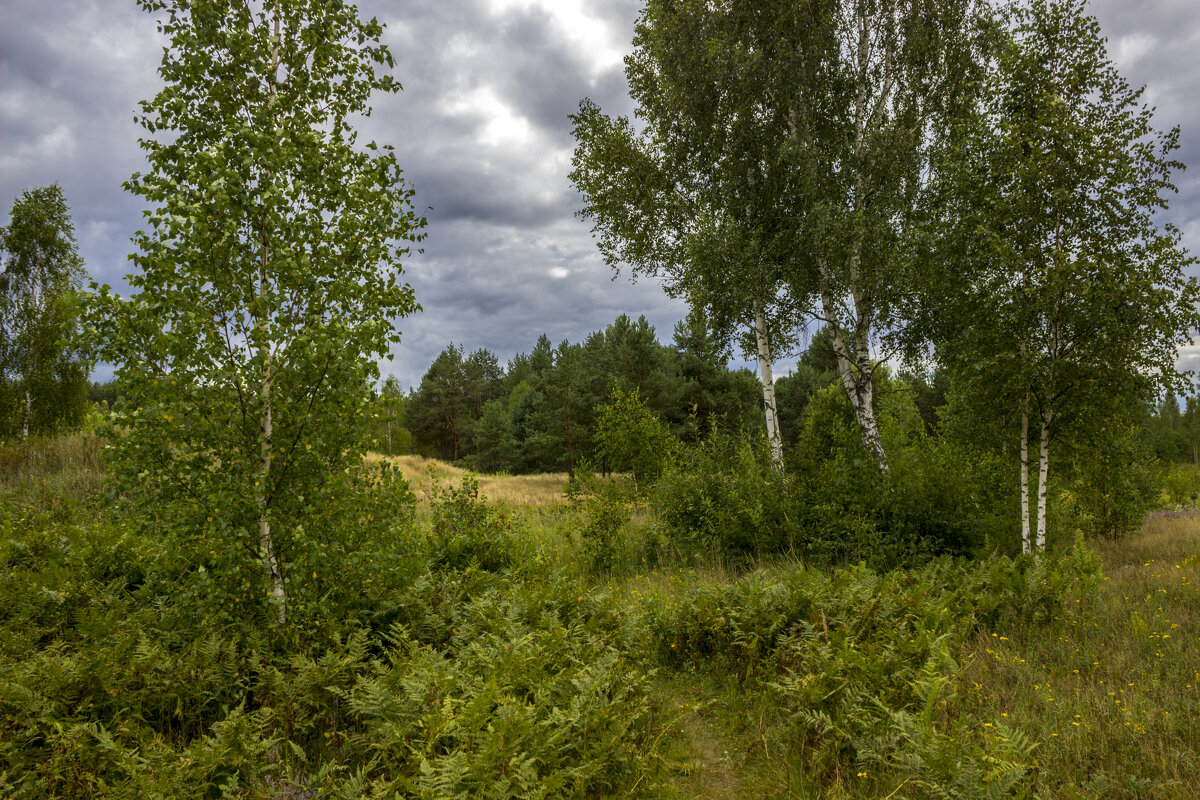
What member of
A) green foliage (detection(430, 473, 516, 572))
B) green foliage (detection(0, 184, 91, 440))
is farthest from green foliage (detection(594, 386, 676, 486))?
green foliage (detection(0, 184, 91, 440))

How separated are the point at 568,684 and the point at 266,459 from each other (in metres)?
3.15

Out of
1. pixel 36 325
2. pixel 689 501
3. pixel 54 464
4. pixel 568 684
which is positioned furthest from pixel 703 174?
pixel 36 325

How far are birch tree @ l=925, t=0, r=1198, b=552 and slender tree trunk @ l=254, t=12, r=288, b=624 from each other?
445 inches

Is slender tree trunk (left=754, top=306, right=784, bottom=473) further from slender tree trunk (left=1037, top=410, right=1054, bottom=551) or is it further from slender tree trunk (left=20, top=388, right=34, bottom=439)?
slender tree trunk (left=20, top=388, right=34, bottom=439)

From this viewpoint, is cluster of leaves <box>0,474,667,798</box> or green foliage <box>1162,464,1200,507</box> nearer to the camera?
cluster of leaves <box>0,474,667,798</box>

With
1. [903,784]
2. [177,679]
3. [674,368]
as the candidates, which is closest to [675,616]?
[903,784]

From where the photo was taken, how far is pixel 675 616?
21.1 ft

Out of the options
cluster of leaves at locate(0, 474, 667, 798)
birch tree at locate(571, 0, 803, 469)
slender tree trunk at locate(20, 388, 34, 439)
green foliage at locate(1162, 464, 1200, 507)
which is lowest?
green foliage at locate(1162, 464, 1200, 507)

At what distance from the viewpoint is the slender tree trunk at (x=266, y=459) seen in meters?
4.51

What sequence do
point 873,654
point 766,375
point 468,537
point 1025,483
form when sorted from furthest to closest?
point 766,375 → point 1025,483 → point 468,537 → point 873,654

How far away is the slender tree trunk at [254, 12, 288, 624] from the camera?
4.51 meters

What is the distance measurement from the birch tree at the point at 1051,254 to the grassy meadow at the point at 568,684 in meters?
3.83

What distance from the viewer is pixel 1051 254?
987 centimetres

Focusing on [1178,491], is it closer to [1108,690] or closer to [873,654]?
[1108,690]
